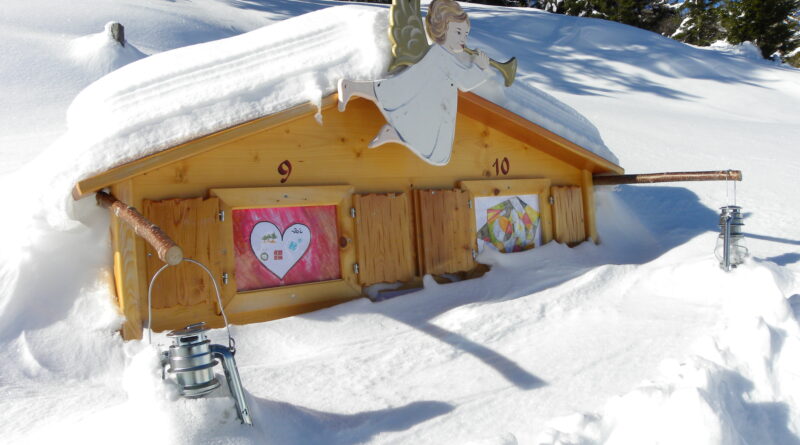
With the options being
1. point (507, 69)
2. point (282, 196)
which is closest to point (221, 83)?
point (282, 196)

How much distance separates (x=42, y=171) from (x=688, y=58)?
19.5 m

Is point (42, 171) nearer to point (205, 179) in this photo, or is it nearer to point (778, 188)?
point (205, 179)

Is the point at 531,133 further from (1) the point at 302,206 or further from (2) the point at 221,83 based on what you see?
(2) the point at 221,83

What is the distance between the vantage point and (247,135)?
4.75 m

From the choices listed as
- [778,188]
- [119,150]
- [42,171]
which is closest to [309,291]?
[119,150]

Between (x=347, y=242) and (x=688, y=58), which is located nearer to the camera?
(x=347, y=242)

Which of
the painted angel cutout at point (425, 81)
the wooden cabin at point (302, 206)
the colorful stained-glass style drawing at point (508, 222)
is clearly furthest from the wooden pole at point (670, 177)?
the painted angel cutout at point (425, 81)

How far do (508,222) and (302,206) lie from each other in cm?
254

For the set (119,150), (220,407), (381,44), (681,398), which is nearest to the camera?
(220,407)

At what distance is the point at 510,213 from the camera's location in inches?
270

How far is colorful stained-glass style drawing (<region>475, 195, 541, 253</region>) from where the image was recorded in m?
6.59

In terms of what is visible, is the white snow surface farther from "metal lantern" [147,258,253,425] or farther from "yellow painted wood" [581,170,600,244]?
"yellow painted wood" [581,170,600,244]

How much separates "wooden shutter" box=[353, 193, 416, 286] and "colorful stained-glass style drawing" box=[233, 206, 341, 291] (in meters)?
0.25

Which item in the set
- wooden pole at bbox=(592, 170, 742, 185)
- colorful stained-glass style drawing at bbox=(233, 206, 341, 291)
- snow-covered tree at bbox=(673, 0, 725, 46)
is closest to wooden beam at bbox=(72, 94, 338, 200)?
colorful stained-glass style drawing at bbox=(233, 206, 341, 291)
